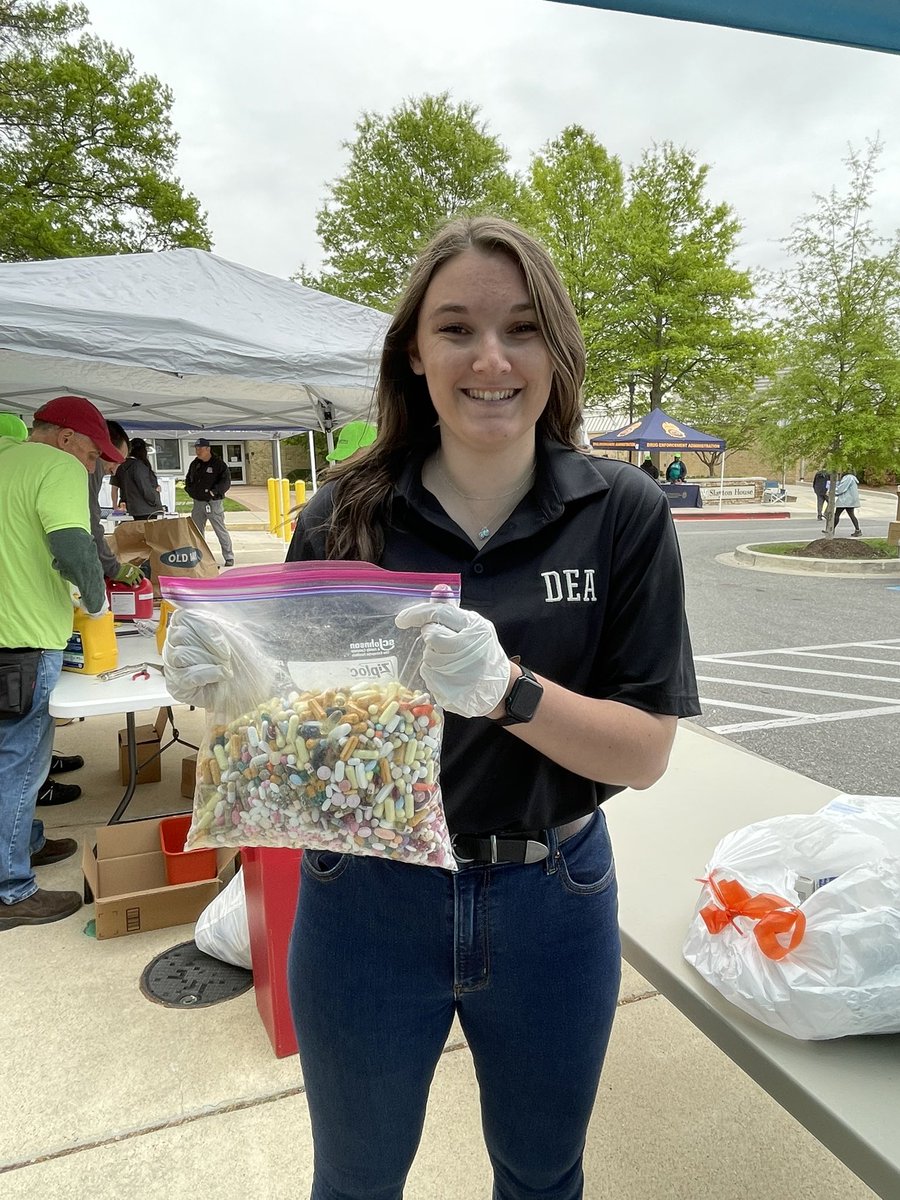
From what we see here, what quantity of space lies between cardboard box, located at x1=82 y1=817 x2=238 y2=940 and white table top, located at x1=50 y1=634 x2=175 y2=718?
1.56 feet

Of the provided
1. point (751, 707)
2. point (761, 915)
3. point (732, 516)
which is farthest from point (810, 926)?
point (732, 516)

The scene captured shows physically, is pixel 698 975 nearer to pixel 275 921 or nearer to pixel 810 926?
pixel 810 926

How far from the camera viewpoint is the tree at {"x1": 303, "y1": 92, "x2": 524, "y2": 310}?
21812mm

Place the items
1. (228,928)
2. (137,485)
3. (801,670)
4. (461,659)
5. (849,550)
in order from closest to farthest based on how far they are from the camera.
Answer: (461,659) < (228,928) < (801,670) < (137,485) < (849,550)

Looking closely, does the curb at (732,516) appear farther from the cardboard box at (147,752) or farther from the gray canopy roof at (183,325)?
the cardboard box at (147,752)

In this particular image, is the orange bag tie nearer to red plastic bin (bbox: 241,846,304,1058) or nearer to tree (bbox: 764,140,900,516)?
red plastic bin (bbox: 241,846,304,1058)

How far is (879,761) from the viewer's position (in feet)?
15.9

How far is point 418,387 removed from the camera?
1330 millimetres

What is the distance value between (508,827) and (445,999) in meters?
0.27

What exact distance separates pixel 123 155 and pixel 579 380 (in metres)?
17.5

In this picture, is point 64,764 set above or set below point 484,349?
below

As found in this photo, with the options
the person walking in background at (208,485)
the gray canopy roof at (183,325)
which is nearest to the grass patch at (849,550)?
the person walking in background at (208,485)

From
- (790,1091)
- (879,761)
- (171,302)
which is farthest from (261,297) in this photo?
(879,761)

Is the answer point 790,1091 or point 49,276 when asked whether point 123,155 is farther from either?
point 790,1091
